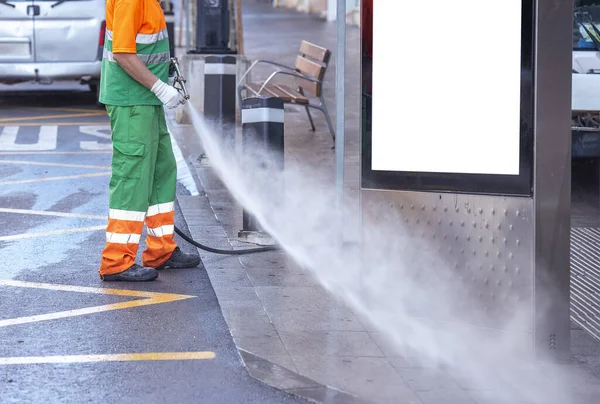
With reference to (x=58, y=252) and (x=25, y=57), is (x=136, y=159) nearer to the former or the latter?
(x=58, y=252)


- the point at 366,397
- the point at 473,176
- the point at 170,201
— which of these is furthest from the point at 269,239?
the point at 366,397

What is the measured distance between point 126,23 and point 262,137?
4.70 ft

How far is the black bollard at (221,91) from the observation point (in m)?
10.0

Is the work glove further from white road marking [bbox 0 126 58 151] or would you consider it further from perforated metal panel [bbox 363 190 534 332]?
white road marking [bbox 0 126 58 151]

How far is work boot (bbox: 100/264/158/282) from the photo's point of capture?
21.8ft

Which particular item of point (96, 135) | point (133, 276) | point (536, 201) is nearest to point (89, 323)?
point (133, 276)

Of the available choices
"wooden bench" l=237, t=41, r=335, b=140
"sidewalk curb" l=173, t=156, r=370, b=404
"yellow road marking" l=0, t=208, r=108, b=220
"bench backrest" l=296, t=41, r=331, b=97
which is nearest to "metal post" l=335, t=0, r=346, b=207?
"sidewalk curb" l=173, t=156, r=370, b=404

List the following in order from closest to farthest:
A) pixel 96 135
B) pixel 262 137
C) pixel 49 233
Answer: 1. pixel 262 137
2. pixel 49 233
3. pixel 96 135

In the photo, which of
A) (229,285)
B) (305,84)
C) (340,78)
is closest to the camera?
(229,285)

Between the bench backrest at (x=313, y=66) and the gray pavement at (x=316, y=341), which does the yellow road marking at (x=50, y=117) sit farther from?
the gray pavement at (x=316, y=341)

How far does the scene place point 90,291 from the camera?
21.2ft

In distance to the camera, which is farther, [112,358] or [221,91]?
[221,91]

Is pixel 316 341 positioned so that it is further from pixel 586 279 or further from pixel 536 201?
pixel 586 279

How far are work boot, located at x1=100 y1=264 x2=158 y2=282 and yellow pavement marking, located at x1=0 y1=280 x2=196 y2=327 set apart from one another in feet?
0.49
